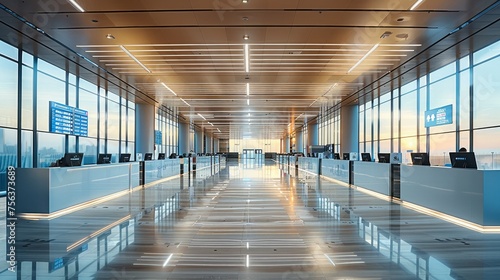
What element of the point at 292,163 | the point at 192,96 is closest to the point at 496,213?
the point at 192,96

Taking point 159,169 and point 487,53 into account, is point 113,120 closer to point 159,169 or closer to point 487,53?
point 159,169

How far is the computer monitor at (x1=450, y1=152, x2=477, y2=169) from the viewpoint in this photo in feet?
23.9

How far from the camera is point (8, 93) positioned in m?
11.1

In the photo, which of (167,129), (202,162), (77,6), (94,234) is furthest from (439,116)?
(167,129)

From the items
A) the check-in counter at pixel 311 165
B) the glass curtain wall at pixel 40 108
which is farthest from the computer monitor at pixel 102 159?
the check-in counter at pixel 311 165

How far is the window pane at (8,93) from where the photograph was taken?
10.8 metres

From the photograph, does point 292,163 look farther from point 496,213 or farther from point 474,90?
point 496,213

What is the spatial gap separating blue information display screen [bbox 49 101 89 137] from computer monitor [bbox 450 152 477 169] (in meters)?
13.1

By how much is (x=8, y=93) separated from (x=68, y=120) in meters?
3.43

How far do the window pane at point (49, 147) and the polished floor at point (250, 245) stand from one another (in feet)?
20.1

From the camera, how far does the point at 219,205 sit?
9.11 meters

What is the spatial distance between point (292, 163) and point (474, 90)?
21.2 metres

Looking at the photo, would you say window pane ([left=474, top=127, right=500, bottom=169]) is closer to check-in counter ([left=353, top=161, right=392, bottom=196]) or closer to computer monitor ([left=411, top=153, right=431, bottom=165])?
check-in counter ([left=353, top=161, right=392, bottom=196])

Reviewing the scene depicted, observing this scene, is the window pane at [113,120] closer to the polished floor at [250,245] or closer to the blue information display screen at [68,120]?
the blue information display screen at [68,120]
